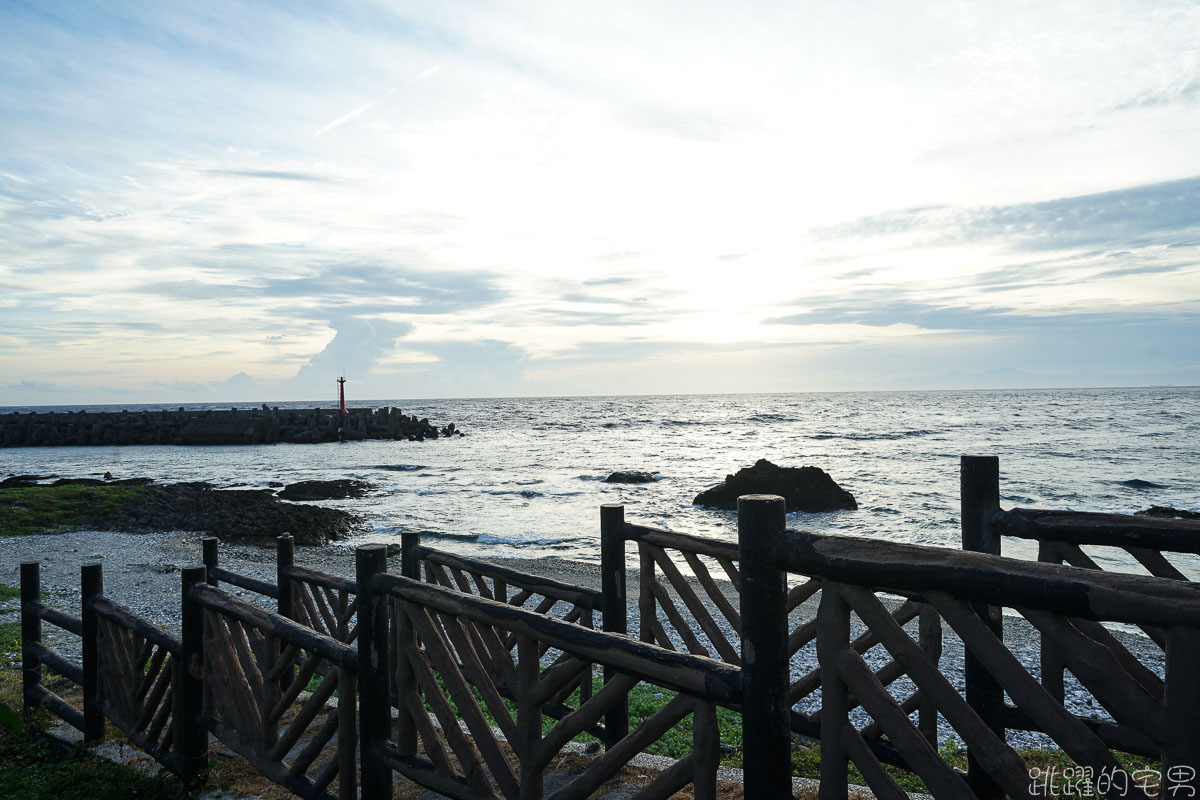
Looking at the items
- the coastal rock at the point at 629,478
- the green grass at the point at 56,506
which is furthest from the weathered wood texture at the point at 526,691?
the coastal rock at the point at 629,478

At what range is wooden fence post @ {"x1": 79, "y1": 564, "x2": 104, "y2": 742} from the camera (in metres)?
6.32

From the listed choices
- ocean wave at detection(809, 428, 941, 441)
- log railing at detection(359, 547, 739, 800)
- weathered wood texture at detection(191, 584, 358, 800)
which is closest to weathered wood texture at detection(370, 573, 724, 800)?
log railing at detection(359, 547, 739, 800)

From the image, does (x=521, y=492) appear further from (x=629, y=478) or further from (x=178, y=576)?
(x=178, y=576)

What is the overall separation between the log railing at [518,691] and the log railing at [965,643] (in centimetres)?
25

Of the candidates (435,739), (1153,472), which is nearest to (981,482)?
(435,739)

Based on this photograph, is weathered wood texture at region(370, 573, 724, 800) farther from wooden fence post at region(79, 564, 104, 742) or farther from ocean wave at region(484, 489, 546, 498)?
ocean wave at region(484, 489, 546, 498)

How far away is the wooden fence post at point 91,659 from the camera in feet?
20.7

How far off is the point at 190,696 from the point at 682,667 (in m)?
4.32

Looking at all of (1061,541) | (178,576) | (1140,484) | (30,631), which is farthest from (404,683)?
(1140,484)

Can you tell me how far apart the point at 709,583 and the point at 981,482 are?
7.63 feet

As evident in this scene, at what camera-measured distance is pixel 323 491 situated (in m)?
29.5

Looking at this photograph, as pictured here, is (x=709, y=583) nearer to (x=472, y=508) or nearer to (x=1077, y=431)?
(x=472, y=508)

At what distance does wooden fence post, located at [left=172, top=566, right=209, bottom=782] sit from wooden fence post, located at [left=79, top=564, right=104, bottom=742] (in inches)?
57.8

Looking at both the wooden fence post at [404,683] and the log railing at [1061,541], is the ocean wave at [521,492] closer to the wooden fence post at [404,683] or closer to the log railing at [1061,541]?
the wooden fence post at [404,683]
